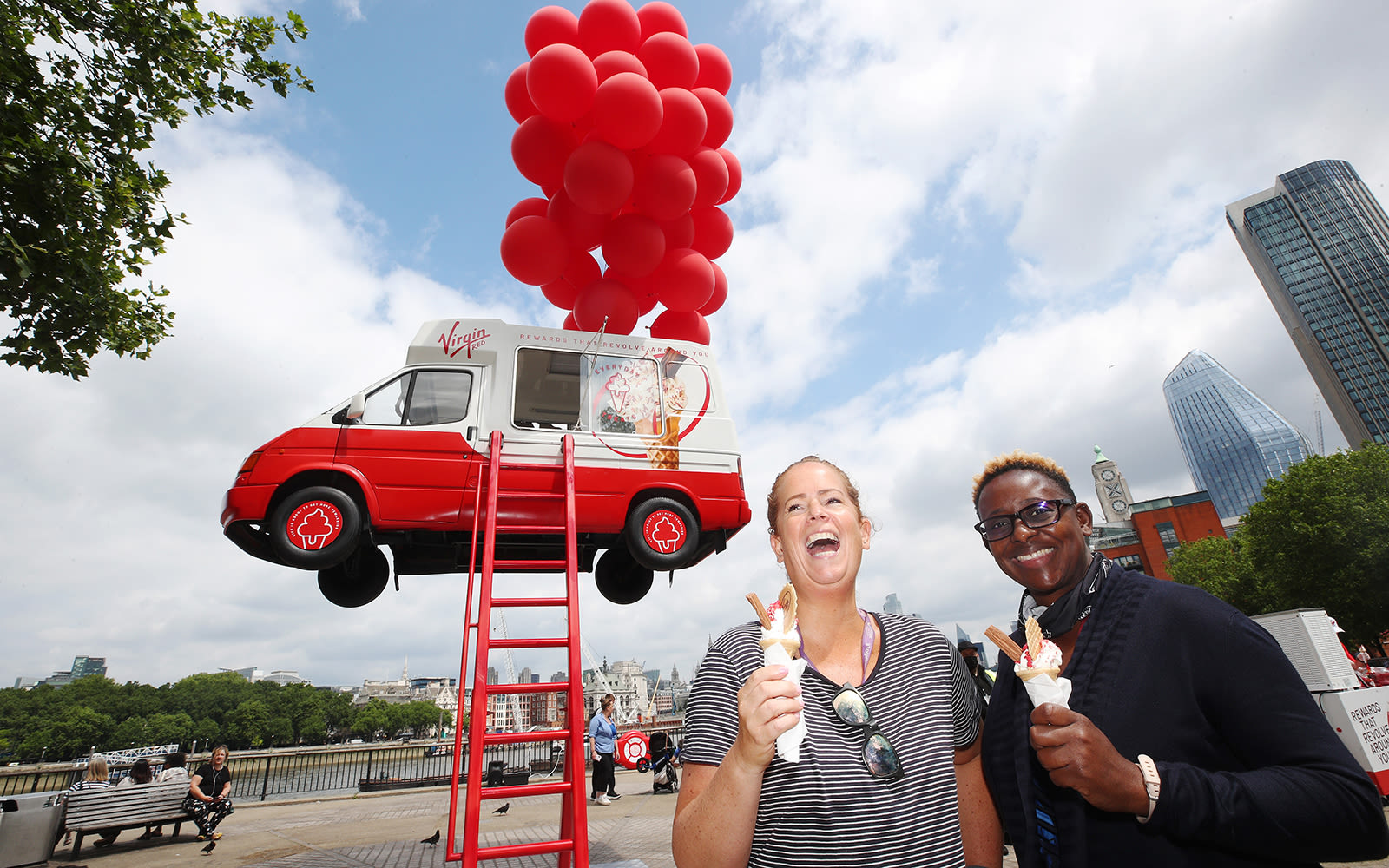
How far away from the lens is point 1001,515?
2414 mm

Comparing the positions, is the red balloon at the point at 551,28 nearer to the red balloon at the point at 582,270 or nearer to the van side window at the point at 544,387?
the red balloon at the point at 582,270

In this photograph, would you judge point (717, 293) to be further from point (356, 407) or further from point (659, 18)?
point (356, 407)

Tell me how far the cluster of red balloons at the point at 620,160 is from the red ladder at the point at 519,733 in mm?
2175

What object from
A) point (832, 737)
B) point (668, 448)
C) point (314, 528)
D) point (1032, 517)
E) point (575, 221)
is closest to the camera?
point (832, 737)

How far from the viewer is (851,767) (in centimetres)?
171

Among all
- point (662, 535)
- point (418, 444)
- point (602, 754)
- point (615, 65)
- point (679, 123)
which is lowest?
point (602, 754)

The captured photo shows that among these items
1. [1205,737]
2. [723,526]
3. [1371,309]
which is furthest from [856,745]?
[1371,309]

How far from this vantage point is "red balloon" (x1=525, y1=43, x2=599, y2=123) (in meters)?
5.32

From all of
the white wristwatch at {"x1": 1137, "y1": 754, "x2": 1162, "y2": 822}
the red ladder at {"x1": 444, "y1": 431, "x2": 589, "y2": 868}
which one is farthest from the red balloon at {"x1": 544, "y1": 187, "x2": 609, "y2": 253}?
the white wristwatch at {"x1": 1137, "y1": 754, "x2": 1162, "y2": 822}

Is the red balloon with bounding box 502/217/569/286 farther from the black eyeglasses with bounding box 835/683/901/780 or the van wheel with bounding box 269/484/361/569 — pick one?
the black eyeglasses with bounding box 835/683/901/780

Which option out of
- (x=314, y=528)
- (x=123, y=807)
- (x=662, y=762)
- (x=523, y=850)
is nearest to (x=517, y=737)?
(x=523, y=850)

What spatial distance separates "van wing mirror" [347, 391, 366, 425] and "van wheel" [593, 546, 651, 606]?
10.9ft

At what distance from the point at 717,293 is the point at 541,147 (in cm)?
237

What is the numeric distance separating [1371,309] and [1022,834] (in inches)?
5286
